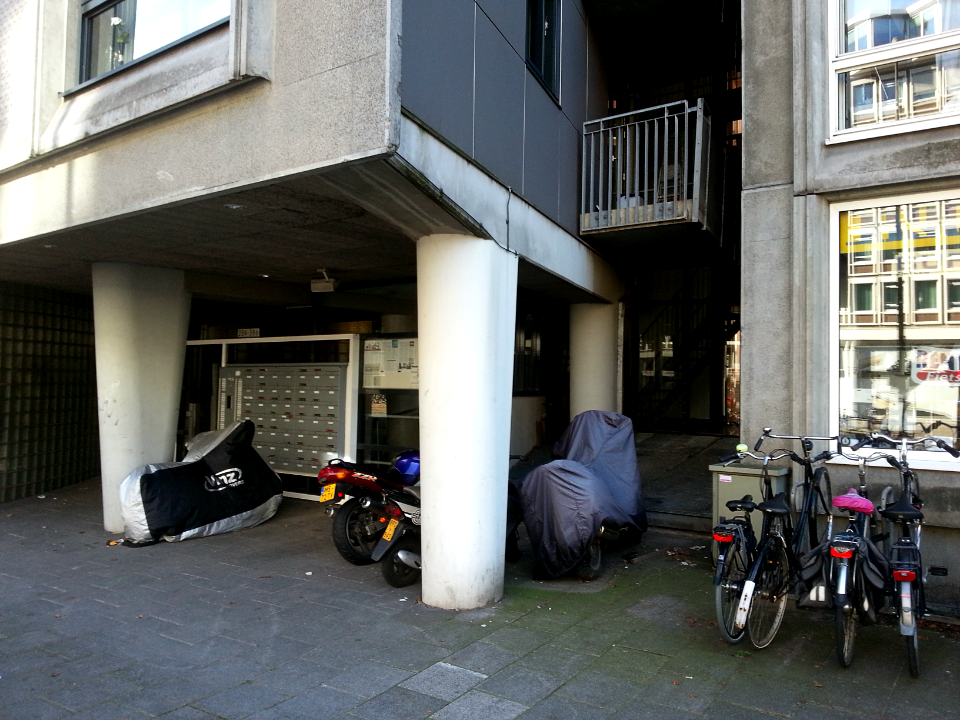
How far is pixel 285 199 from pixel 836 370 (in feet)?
14.8

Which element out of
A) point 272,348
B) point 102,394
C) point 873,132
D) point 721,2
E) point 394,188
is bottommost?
point 102,394

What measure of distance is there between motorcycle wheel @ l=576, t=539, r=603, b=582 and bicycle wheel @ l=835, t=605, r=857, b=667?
2.09 meters

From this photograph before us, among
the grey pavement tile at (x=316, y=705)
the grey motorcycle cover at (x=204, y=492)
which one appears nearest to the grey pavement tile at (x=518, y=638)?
the grey pavement tile at (x=316, y=705)

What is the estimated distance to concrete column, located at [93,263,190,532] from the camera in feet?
25.2

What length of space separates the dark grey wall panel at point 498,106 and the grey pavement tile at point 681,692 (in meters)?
3.91

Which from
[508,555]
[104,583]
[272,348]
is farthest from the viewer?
[272,348]

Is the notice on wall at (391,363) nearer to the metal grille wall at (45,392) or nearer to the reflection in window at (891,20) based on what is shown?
the metal grille wall at (45,392)

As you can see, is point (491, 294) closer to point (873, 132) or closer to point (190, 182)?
point (190, 182)

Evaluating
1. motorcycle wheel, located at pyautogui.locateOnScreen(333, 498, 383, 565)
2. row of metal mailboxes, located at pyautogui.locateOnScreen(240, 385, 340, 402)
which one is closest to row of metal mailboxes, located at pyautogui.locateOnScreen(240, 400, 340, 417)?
row of metal mailboxes, located at pyautogui.locateOnScreen(240, 385, 340, 402)

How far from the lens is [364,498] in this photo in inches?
236

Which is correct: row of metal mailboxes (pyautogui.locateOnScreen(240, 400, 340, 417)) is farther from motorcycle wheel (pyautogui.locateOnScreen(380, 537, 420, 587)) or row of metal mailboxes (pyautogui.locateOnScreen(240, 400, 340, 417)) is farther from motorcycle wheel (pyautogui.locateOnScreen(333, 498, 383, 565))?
motorcycle wheel (pyautogui.locateOnScreen(380, 537, 420, 587))

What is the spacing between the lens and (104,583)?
5.86 m

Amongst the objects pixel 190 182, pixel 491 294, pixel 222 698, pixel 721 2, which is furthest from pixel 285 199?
pixel 721 2

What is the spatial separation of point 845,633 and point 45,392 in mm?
10677
